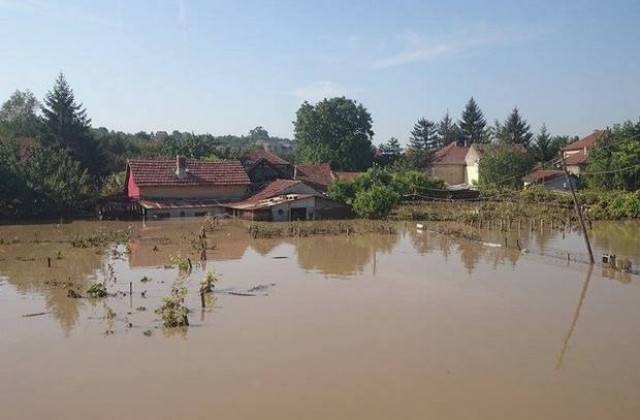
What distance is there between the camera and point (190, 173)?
33.8 metres

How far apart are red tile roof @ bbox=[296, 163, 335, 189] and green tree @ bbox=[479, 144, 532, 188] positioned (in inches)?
448

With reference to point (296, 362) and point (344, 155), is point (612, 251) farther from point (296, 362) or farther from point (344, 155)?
point (344, 155)

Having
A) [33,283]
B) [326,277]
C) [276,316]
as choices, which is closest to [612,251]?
[326,277]

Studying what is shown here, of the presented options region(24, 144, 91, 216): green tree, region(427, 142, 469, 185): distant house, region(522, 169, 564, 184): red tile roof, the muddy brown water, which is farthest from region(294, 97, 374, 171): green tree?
the muddy brown water

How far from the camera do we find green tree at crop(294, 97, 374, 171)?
A: 167 feet

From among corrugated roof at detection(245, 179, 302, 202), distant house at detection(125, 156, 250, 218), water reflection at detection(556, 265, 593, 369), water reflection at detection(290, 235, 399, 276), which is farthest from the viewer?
corrugated roof at detection(245, 179, 302, 202)

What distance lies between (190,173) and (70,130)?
11.3 meters

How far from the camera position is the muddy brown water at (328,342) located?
8.45 metres

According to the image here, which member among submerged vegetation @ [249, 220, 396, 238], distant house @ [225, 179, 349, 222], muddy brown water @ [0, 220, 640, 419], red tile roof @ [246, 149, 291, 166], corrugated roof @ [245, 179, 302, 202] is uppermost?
red tile roof @ [246, 149, 291, 166]

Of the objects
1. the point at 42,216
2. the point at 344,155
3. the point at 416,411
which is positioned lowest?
the point at 416,411

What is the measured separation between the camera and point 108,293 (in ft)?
47.1

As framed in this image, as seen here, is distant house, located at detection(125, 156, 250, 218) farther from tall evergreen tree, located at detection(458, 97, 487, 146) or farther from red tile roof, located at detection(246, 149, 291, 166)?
tall evergreen tree, located at detection(458, 97, 487, 146)

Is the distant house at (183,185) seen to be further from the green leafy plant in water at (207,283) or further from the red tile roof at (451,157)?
the red tile roof at (451,157)

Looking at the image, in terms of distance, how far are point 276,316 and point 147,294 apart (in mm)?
3640
